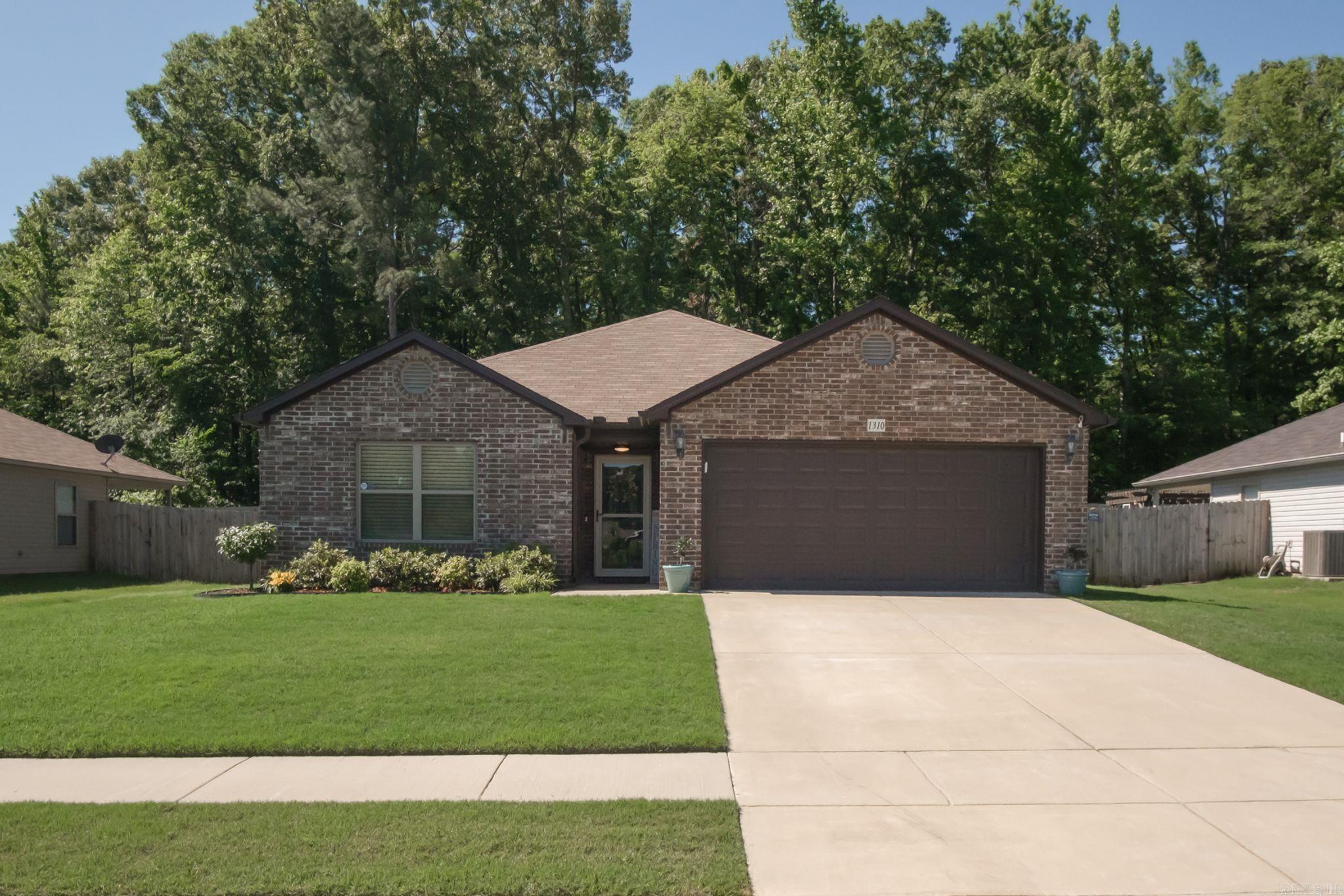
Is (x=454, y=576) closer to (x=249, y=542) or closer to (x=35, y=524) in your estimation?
(x=249, y=542)

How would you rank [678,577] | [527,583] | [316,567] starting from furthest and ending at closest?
[316,567]
[678,577]
[527,583]

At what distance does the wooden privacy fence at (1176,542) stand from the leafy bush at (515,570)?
33.5ft

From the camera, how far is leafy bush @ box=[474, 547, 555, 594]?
1462cm

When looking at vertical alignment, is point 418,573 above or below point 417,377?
below

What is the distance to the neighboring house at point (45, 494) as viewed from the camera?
1983cm

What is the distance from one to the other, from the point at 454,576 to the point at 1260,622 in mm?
10786

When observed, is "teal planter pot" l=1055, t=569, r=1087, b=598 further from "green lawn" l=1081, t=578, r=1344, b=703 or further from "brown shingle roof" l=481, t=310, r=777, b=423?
"brown shingle roof" l=481, t=310, r=777, b=423

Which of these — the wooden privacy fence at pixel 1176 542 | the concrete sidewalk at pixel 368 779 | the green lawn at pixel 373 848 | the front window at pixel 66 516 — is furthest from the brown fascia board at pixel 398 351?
the wooden privacy fence at pixel 1176 542

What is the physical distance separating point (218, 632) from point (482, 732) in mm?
4915

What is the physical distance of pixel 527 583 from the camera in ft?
47.5

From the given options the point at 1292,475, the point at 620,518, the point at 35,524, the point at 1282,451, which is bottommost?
the point at 35,524

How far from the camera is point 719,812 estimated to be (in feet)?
19.8

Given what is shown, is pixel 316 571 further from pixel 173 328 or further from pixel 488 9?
pixel 488 9

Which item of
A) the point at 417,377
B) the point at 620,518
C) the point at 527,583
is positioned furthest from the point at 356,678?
the point at 620,518
